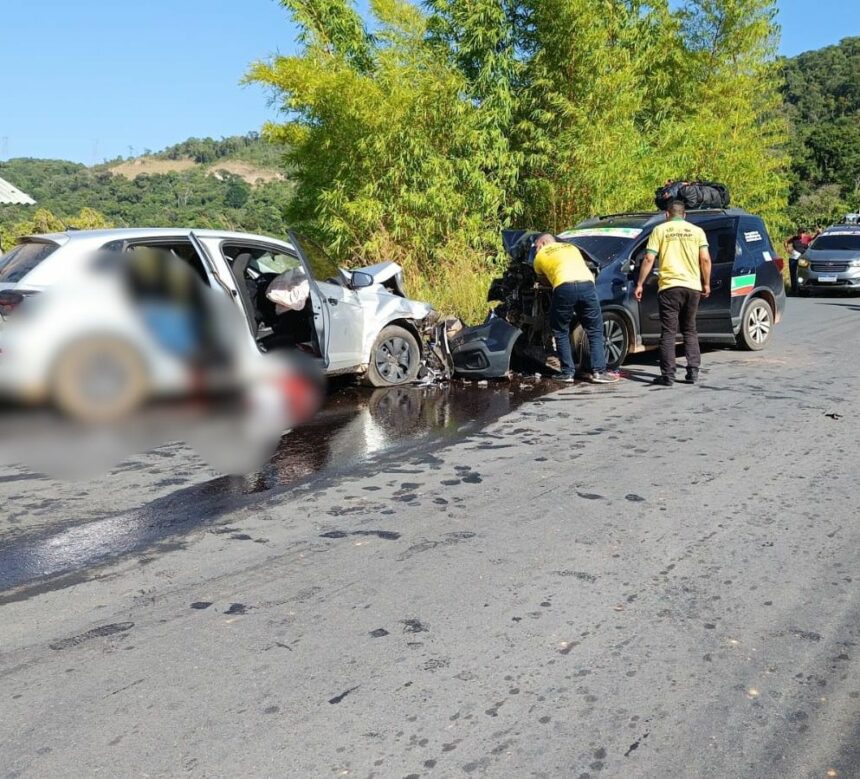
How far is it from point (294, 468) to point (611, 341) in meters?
4.97

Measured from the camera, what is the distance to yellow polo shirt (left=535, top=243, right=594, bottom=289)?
29.6ft

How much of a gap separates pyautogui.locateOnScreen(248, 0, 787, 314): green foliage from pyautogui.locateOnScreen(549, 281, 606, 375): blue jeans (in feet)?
14.0

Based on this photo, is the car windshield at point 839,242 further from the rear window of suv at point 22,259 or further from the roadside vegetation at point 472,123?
the rear window of suv at point 22,259

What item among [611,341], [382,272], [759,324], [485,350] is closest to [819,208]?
[759,324]

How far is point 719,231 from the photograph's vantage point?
35.8ft

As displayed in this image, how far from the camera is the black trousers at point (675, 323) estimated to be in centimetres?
916

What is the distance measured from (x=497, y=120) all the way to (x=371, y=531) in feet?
40.5

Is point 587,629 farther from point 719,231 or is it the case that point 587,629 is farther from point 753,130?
point 753,130

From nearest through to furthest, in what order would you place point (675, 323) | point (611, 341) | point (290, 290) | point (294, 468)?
point (294, 468) → point (290, 290) → point (675, 323) → point (611, 341)

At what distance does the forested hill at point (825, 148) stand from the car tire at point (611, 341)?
22190mm

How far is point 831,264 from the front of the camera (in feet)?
65.9

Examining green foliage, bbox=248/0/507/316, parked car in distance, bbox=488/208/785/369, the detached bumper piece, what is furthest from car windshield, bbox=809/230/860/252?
the detached bumper piece

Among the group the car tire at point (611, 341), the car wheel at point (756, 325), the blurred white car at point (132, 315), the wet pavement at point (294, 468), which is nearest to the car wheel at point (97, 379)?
the blurred white car at point (132, 315)

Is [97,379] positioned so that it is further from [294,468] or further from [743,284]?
[743,284]
